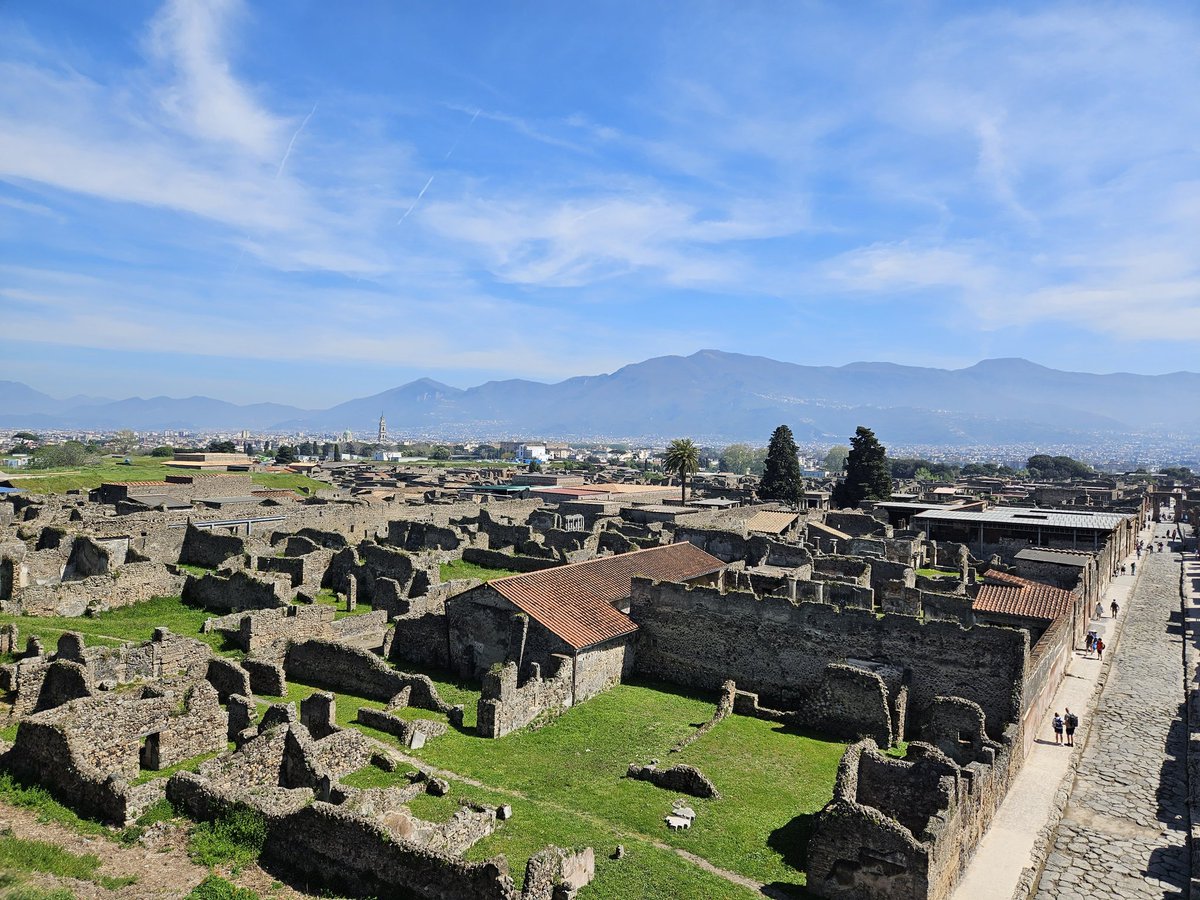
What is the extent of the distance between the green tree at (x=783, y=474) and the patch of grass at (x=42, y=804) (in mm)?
71685

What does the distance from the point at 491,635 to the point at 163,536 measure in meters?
20.2

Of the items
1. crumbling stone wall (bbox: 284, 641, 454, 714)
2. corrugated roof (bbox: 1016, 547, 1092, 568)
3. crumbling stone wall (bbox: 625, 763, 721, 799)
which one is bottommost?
crumbling stone wall (bbox: 625, 763, 721, 799)

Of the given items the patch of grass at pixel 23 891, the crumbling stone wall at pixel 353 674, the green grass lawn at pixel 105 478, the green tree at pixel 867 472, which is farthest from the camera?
the green tree at pixel 867 472

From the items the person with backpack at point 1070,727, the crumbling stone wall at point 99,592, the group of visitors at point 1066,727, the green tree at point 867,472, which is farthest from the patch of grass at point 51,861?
the green tree at point 867,472

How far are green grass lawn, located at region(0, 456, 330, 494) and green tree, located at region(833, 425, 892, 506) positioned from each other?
2142 inches

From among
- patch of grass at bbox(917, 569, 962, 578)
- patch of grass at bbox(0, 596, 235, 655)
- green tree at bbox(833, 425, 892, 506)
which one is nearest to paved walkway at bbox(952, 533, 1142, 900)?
patch of grass at bbox(917, 569, 962, 578)

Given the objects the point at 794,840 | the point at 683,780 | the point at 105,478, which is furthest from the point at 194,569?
the point at 105,478

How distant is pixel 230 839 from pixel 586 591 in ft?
47.2

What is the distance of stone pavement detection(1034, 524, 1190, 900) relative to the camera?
14.2m

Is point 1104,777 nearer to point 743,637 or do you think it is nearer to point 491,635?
point 743,637

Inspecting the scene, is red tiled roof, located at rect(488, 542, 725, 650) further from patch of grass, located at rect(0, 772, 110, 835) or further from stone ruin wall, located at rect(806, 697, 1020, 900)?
patch of grass, located at rect(0, 772, 110, 835)

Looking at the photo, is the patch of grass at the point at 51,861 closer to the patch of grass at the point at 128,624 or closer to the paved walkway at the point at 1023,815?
the patch of grass at the point at 128,624

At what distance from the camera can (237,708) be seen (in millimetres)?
15922

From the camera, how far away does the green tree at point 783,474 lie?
3103 inches
